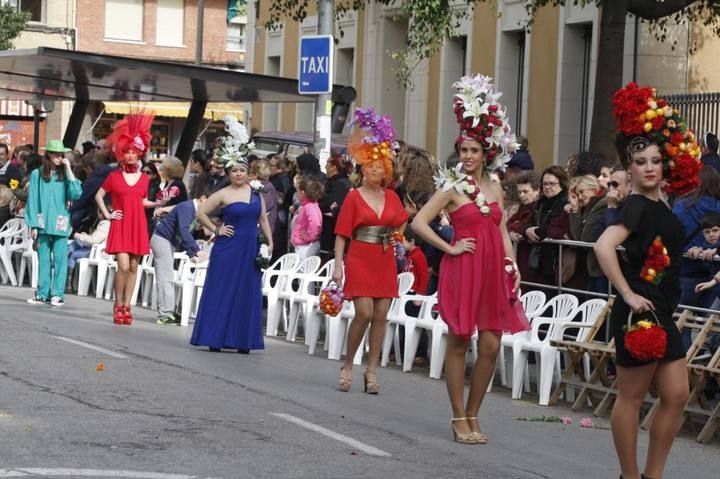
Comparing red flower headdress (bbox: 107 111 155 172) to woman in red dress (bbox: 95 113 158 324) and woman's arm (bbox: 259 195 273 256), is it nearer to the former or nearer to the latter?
woman in red dress (bbox: 95 113 158 324)

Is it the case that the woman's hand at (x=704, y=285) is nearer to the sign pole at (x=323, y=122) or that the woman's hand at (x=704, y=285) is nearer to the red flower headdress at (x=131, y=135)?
the red flower headdress at (x=131, y=135)

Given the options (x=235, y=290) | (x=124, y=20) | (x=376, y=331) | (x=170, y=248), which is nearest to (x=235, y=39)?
(x=124, y=20)

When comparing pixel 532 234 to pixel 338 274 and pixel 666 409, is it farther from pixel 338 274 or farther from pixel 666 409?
pixel 666 409

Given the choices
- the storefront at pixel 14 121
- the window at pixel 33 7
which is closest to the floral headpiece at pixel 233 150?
the storefront at pixel 14 121

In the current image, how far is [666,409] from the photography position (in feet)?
28.8

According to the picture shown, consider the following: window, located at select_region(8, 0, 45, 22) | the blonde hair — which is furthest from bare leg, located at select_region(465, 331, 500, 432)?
window, located at select_region(8, 0, 45, 22)

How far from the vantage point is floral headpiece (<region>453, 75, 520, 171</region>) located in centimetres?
1155

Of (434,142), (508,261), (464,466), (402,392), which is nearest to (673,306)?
(464,466)

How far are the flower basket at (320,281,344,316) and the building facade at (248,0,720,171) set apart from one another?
1182cm

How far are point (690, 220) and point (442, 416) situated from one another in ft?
10.4

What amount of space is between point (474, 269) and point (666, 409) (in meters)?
2.73

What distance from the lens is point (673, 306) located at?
29.1 ft

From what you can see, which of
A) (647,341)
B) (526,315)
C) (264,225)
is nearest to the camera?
(647,341)

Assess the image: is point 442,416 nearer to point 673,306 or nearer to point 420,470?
point 420,470
